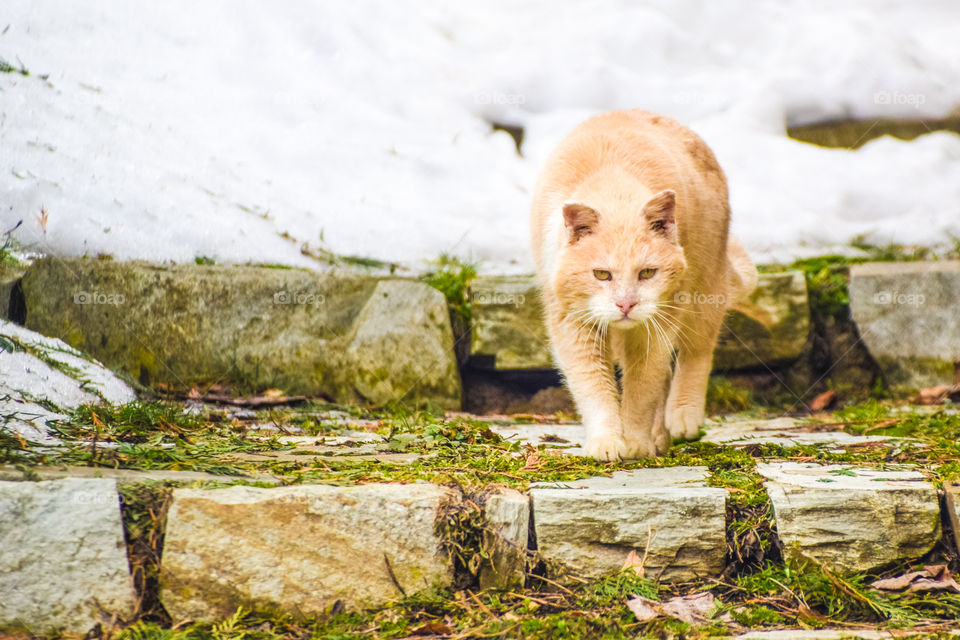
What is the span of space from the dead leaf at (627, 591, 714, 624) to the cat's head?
0.97 m

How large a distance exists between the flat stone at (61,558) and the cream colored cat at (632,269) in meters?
1.43

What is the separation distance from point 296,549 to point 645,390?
143 centimetres

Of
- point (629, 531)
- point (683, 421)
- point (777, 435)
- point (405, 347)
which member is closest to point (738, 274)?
point (683, 421)

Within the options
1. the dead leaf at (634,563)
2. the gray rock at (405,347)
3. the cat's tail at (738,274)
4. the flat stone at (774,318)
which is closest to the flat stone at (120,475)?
the dead leaf at (634,563)

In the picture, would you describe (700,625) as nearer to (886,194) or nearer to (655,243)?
(655,243)

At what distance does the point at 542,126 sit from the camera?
5.47m

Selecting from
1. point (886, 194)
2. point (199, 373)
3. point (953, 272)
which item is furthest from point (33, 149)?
point (886, 194)

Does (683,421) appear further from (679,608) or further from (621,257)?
(679,608)

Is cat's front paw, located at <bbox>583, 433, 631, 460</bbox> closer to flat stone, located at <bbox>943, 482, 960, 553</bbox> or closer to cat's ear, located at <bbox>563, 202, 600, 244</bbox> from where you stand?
cat's ear, located at <bbox>563, 202, 600, 244</bbox>

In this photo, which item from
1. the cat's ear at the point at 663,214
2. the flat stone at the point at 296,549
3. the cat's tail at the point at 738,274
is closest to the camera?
the flat stone at the point at 296,549

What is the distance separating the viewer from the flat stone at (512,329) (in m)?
3.81

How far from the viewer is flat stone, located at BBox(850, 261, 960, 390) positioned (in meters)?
3.88

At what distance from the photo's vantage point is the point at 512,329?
12.5 ft

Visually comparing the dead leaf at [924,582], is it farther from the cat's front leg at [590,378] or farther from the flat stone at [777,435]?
the cat's front leg at [590,378]
